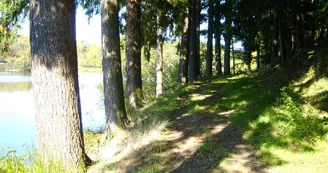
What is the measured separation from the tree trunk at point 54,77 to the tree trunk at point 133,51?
5.37 meters

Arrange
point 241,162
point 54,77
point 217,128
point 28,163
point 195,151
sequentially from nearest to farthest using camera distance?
point 28,163 < point 54,77 < point 241,162 < point 195,151 < point 217,128

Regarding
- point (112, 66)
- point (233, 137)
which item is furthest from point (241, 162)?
point (112, 66)

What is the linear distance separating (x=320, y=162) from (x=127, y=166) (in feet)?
9.17

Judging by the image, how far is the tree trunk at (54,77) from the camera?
374 centimetres

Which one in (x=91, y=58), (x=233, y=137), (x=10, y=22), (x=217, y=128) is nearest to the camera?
(x=233, y=137)

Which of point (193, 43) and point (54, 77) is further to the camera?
point (193, 43)

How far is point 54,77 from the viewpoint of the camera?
3.78 meters

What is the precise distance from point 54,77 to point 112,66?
3612 millimetres

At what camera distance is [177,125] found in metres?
6.29

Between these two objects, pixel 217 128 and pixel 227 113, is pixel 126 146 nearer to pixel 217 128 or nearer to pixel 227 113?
pixel 217 128

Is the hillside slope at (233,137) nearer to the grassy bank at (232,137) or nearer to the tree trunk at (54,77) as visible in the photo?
the grassy bank at (232,137)

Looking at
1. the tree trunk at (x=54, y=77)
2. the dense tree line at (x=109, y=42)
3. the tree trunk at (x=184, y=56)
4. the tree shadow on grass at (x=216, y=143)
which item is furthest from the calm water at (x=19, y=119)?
the tree trunk at (x=184, y=56)

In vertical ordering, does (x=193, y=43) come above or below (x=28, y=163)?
above

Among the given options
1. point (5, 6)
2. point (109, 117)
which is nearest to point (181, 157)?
point (109, 117)
